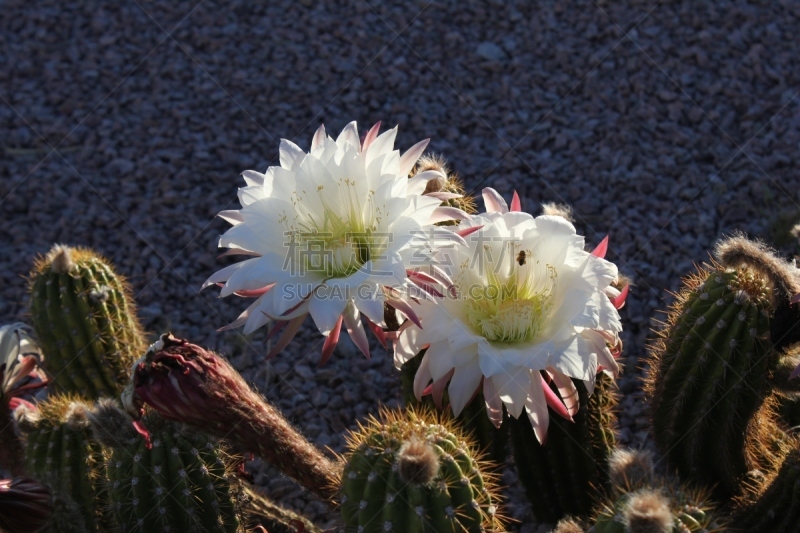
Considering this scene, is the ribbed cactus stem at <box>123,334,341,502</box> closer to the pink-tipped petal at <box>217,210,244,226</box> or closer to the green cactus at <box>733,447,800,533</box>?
the pink-tipped petal at <box>217,210,244,226</box>

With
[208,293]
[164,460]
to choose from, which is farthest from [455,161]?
[164,460]

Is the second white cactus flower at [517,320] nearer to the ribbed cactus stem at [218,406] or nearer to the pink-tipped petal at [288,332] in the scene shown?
the pink-tipped petal at [288,332]

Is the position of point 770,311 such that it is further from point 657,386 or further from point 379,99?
point 379,99

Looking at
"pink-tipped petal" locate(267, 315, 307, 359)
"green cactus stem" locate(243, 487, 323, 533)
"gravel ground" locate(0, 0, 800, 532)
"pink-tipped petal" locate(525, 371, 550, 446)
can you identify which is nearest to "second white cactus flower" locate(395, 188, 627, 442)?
"pink-tipped petal" locate(525, 371, 550, 446)

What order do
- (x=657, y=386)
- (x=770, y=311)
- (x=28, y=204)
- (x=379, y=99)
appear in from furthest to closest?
(x=379, y=99) < (x=28, y=204) < (x=657, y=386) < (x=770, y=311)

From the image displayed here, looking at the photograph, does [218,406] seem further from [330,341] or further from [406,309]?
[406,309]

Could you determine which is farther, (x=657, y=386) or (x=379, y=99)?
(x=379, y=99)

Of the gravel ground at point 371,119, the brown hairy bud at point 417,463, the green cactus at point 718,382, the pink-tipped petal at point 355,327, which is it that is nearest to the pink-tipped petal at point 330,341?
the pink-tipped petal at point 355,327

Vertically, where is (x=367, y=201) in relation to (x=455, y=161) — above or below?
below
